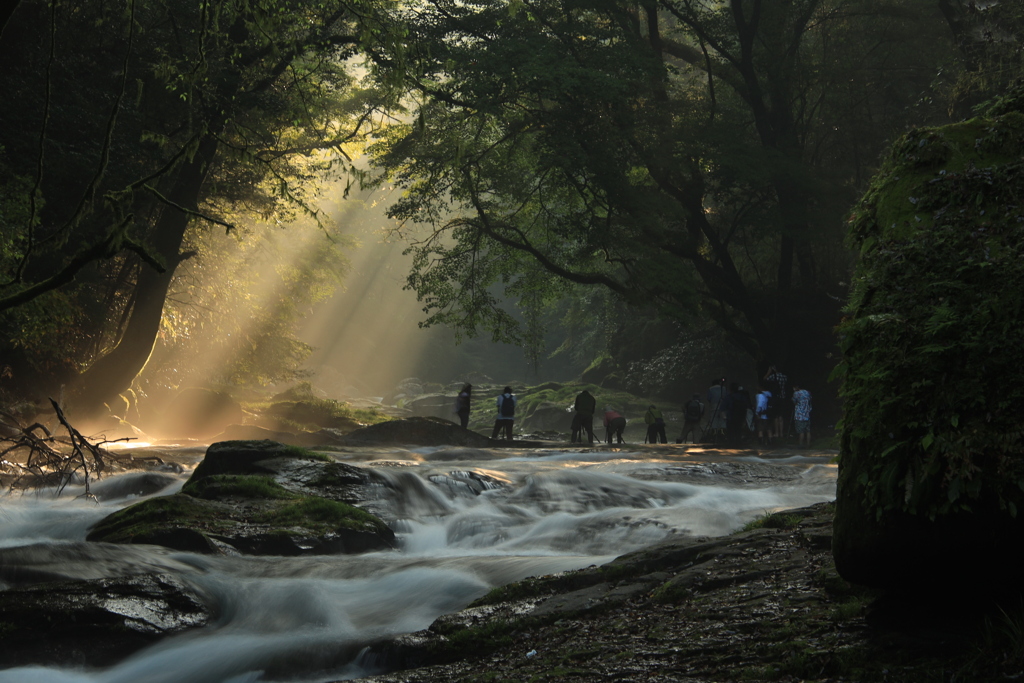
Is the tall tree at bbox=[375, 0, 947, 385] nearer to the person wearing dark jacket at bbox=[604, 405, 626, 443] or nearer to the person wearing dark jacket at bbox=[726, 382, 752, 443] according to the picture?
the person wearing dark jacket at bbox=[726, 382, 752, 443]

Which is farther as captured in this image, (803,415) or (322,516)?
(803,415)

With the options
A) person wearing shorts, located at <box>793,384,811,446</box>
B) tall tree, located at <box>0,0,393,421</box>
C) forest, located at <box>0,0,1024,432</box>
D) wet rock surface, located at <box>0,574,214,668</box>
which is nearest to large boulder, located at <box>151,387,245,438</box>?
forest, located at <box>0,0,1024,432</box>

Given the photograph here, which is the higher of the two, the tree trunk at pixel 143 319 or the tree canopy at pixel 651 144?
the tree canopy at pixel 651 144

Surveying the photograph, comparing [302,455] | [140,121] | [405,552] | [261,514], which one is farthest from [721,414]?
[261,514]

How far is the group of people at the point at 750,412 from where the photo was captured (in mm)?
23516

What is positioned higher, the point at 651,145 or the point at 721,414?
the point at 651,145

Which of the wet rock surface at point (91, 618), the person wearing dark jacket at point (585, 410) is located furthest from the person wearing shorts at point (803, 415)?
the wet rock surface at point (91, 618)

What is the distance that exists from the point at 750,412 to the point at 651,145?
9264 millimetres

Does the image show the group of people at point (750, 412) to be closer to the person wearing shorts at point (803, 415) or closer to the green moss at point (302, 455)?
the person wearing shorts at point (803, 415)

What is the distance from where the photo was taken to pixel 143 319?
2025 cm

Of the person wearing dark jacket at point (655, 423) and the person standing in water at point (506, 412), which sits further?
the person wearing dark jacket at point (655, 423)

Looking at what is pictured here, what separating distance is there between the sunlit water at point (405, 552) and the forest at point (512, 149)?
7203 mm

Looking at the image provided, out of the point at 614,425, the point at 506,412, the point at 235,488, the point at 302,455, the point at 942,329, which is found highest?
the point at 942,329

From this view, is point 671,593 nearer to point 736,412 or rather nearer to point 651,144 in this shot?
point 651,144
